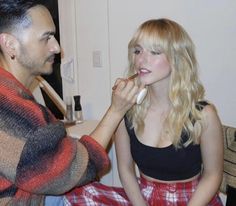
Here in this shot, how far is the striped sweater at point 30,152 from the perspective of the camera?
81 centimetres

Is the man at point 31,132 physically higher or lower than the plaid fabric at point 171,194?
higher

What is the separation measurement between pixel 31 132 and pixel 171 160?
66 centimetres

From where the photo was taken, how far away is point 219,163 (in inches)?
51.2

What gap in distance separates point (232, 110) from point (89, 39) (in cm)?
95

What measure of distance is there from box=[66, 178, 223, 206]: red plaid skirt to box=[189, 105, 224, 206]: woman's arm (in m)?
0.05

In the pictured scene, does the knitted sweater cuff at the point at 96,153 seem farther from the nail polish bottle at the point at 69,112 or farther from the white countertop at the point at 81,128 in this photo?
the nail polish bottle at the point at 69,112

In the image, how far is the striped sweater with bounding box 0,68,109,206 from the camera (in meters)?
0.81

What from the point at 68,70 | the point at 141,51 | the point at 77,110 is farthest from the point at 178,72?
the point at 68,70

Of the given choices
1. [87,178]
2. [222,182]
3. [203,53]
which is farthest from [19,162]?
[203,53]

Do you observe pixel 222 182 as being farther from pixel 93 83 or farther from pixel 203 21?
pixel 93 83

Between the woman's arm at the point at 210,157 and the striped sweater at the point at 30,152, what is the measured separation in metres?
0.53

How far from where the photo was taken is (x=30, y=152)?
2.68ft

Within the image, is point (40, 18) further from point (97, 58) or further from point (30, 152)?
point (97, 58)

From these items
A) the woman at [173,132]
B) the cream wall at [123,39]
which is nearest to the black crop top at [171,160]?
the woman at [173,132]
